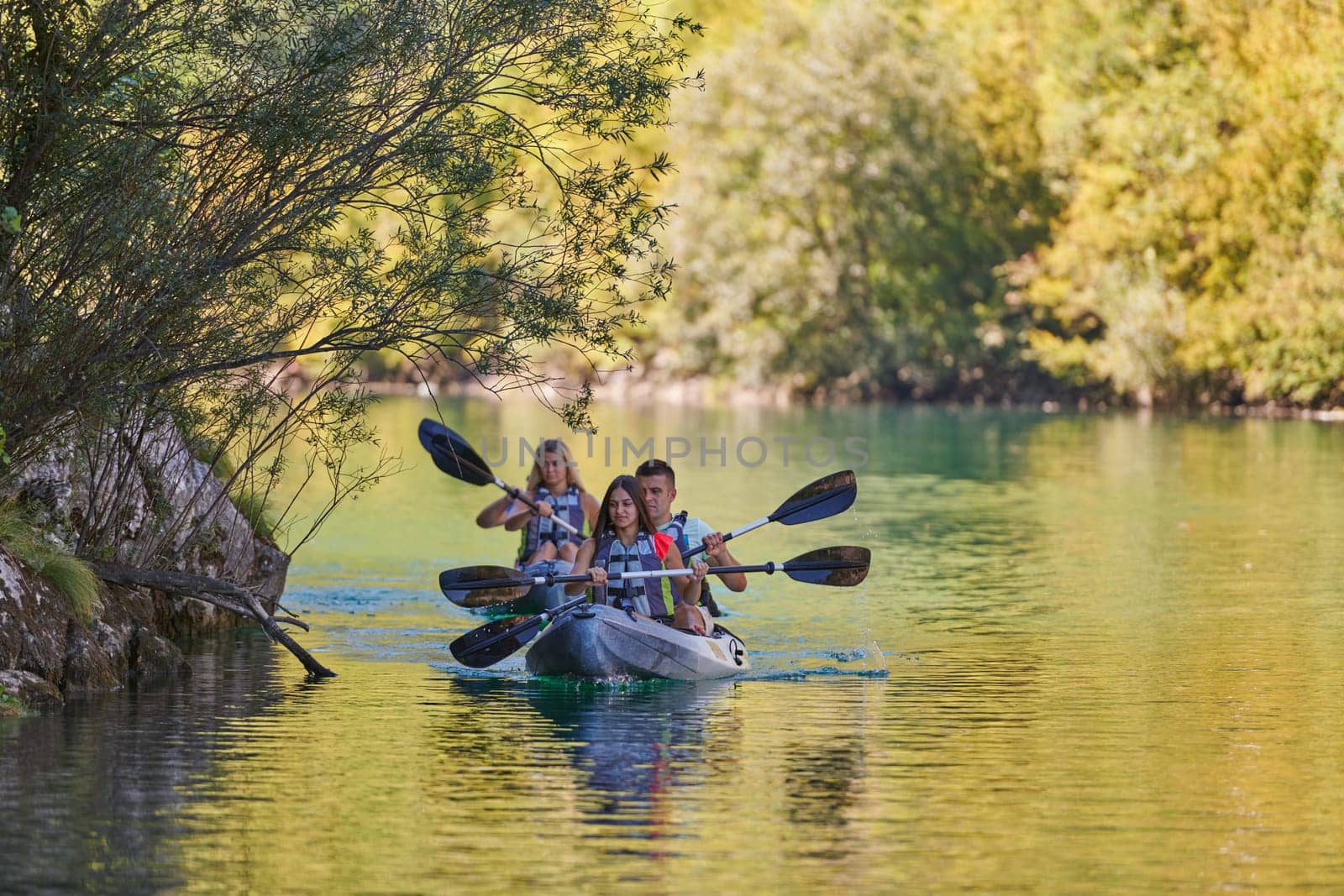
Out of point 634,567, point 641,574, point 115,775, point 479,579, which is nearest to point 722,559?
point 634,567

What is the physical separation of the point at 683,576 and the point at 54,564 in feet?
12.8

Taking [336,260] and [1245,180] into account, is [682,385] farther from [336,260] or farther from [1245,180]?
[336,260]

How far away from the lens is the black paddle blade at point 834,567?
14.9m

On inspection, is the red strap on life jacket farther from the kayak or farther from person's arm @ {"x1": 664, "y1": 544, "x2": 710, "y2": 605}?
the kayak

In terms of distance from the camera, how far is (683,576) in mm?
14008

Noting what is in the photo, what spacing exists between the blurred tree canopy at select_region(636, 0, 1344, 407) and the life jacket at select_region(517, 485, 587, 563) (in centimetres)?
3636

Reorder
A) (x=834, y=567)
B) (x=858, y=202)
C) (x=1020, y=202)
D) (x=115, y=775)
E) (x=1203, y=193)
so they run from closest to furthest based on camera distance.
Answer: (x=115, y=775) < (x=834, y=567) < (x=1203, y=193) < (x=858, y=202) < (x=1020, y=202)

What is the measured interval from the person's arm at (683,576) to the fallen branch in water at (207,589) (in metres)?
2.29

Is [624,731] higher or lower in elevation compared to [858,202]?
lower

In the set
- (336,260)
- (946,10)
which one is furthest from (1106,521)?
(946,10)

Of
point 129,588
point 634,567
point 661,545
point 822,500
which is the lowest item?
point 129,588

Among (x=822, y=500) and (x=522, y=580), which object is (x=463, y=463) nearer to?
(x=822, y=500)

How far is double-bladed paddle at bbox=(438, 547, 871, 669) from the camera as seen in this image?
45.6ft

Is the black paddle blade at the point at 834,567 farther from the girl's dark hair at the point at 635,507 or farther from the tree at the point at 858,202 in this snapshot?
the tree at the point at 858,202
